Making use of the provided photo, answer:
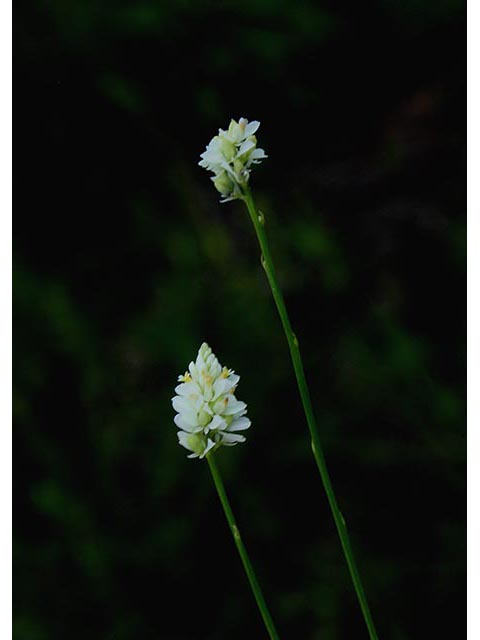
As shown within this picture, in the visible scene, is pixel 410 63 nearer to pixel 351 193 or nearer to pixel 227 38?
pixel 351 193

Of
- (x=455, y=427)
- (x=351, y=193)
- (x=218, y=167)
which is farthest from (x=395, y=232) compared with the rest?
(x=218, y=167)

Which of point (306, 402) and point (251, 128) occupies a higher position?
point (251, 128)

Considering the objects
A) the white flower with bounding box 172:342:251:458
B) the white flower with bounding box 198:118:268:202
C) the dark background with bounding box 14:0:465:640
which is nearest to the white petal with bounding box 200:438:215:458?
the white flower with bounding box 172:342:251:458

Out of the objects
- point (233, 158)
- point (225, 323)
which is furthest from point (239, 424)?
point (225, 323)

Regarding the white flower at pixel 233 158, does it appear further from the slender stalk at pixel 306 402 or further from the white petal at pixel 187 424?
the white petal at pixel 187 424

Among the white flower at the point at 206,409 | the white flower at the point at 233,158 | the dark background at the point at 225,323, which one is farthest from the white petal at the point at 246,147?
the dark background at the point at 225,323

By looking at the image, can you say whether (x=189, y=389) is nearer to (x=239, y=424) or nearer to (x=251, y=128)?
(x=239, y=424)
